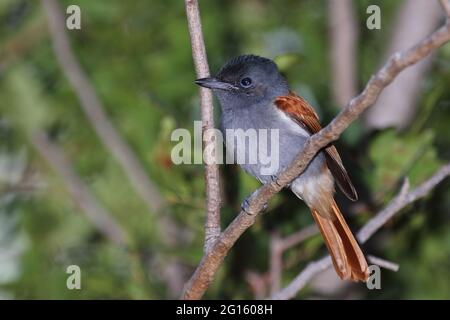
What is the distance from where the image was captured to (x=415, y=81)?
515 centimetres

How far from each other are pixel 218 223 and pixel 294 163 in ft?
1.59

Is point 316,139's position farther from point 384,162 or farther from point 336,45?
point 336,45

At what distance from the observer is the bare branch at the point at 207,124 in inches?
115

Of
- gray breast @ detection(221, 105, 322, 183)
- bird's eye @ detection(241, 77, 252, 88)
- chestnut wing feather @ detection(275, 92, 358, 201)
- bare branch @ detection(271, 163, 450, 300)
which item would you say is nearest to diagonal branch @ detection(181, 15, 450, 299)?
bare branch @ detection(271, 163, 450, 300)

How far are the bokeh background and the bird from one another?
1.04 ft

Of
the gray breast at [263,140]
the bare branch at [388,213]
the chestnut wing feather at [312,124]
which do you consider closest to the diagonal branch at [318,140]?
the bare branch at [388,213]

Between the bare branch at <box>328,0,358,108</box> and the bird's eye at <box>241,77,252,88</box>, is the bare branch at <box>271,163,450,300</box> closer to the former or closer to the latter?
the bird's eye at <box>241,77,252,88</box>

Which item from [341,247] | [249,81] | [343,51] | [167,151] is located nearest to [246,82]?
[249,81]

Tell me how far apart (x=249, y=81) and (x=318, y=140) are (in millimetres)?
1435

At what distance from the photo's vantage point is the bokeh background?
434 cm

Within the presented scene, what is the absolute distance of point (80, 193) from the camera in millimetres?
4965

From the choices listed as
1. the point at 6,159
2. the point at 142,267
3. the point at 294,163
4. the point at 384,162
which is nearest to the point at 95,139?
the point at 6,159

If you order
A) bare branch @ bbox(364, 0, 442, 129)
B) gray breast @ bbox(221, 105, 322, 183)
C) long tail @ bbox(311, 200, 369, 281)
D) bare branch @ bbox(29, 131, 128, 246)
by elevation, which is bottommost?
long tail @ bbox(311, 200, 369, 281)

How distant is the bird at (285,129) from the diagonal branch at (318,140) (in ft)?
2.27
